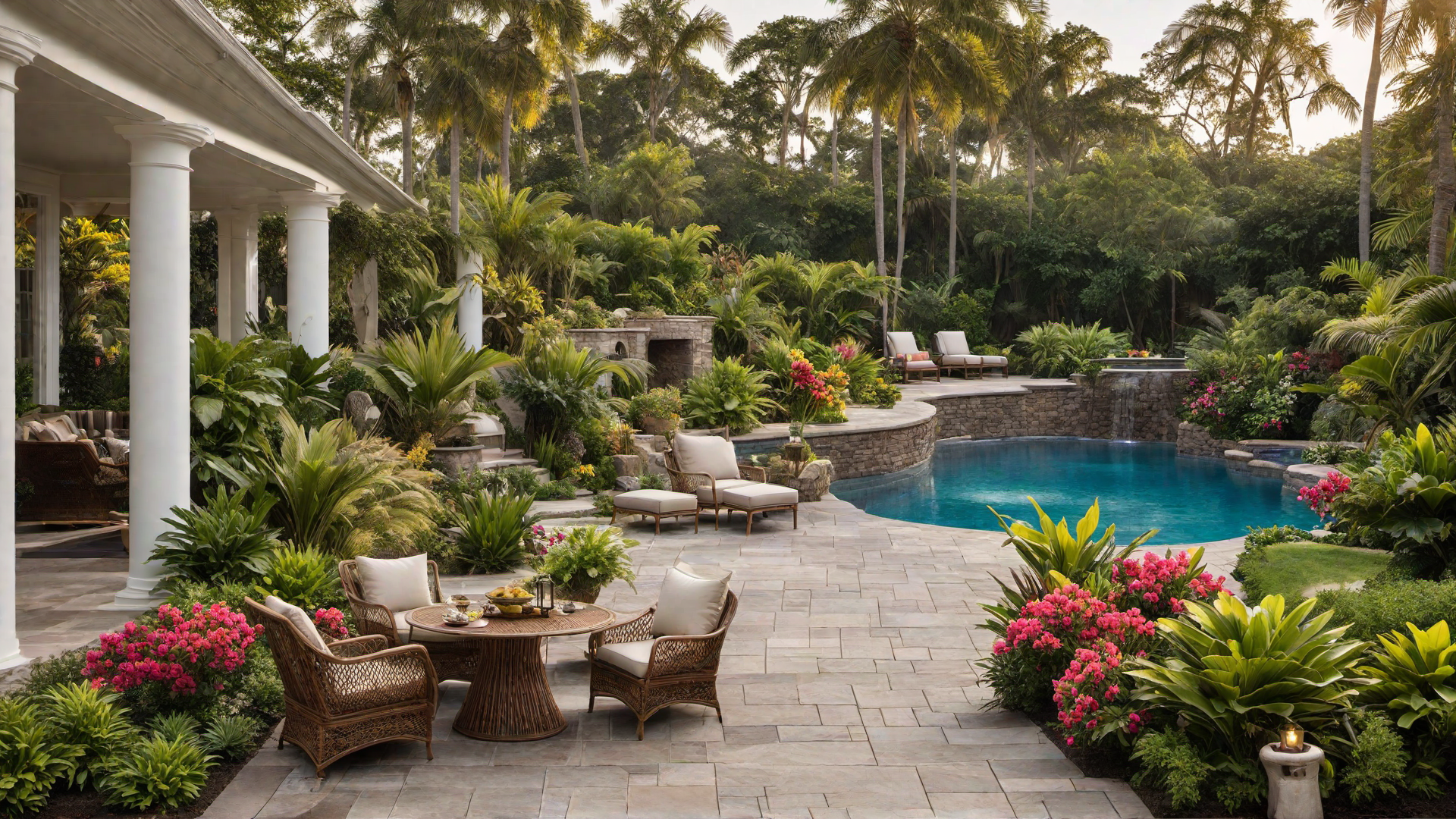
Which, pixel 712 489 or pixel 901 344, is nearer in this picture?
pixel 712 489

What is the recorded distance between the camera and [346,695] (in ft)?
15.2

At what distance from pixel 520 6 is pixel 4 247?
56.9ft

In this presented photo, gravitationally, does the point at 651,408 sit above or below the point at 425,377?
below

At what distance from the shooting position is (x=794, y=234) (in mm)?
28469

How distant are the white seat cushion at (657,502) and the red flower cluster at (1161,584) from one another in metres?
5.42

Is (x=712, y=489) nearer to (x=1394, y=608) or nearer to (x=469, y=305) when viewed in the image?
(x=469, y=305)

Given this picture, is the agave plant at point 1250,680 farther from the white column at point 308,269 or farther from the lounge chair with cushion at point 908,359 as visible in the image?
the lounge chair with cushion at point 908,359

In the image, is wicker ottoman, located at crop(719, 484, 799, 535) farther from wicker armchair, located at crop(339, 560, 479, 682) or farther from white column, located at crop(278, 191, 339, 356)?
wicker armchair, located at crop(339, 560, 479, 682)

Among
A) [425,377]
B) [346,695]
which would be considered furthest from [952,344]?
[346,695]

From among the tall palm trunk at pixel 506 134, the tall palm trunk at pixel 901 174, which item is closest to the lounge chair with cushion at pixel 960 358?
the tall palm trunk at pixel 901 174

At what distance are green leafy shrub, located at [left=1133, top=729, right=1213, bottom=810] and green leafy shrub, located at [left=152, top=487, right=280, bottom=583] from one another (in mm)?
4835

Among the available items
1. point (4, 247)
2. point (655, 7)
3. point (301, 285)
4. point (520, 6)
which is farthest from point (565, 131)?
point (4, 247)

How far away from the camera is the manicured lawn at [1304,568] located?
7316 mm

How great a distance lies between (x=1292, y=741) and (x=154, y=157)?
6.61m
